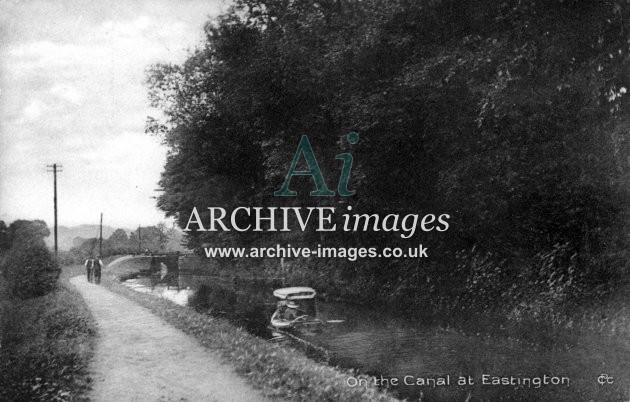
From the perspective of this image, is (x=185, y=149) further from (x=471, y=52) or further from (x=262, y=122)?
(x=471, y=52)

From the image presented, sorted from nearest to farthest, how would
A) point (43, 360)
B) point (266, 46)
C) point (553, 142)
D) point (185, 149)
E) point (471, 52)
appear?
1. point (43, 360)
2. point (553, 142)
3. point (471, 52)
4. point (266, 46)
5. point (185, 149)

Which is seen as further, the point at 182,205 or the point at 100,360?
the point at 182,205

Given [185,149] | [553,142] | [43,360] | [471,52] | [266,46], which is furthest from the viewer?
[185,149]

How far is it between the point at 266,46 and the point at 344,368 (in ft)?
19.8

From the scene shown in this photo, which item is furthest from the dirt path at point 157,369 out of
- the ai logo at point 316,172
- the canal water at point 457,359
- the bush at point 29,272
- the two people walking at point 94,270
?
the two people walking at point 94,270

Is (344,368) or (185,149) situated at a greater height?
(185,149)

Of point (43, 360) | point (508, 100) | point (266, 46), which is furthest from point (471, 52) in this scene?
point (43, 360)

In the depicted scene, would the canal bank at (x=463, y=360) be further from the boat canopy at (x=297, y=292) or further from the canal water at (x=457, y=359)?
the boat canopy at (x=297, y=292)

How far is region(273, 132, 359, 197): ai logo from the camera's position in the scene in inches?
318

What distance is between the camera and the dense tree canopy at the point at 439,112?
7496 millimetres

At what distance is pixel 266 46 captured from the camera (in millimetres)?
A: 9930

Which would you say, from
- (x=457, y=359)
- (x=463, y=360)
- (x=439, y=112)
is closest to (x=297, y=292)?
(x=457, y=359)

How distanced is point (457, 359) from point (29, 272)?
1458cm

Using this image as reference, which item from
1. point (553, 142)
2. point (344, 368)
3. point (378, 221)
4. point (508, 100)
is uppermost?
point (508, 100)
